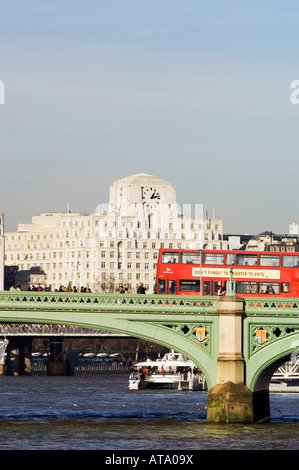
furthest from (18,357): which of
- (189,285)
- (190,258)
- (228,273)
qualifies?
(228,273)

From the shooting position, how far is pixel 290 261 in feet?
310

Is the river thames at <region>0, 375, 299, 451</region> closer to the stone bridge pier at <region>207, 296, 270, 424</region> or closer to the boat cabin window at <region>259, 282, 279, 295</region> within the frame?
the stone bridge pier at <region>207, 296, 270, 424</region>

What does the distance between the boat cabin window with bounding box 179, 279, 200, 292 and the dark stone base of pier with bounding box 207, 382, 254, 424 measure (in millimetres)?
14159

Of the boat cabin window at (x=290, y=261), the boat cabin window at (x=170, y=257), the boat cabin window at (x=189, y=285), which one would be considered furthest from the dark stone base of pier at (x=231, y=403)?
the boat cabin window at (x=170, y=257)

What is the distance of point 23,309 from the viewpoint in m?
80.5

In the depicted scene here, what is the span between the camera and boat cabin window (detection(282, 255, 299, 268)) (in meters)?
94.3

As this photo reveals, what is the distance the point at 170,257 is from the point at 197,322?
15.1 meters

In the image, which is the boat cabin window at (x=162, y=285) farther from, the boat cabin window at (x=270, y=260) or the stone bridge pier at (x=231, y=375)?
the stone bridge pier at (x=231, y=375)

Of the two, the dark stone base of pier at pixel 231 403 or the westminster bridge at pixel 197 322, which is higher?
the westminster bridge at pixel 197 322

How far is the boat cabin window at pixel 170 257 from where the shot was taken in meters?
94.9
